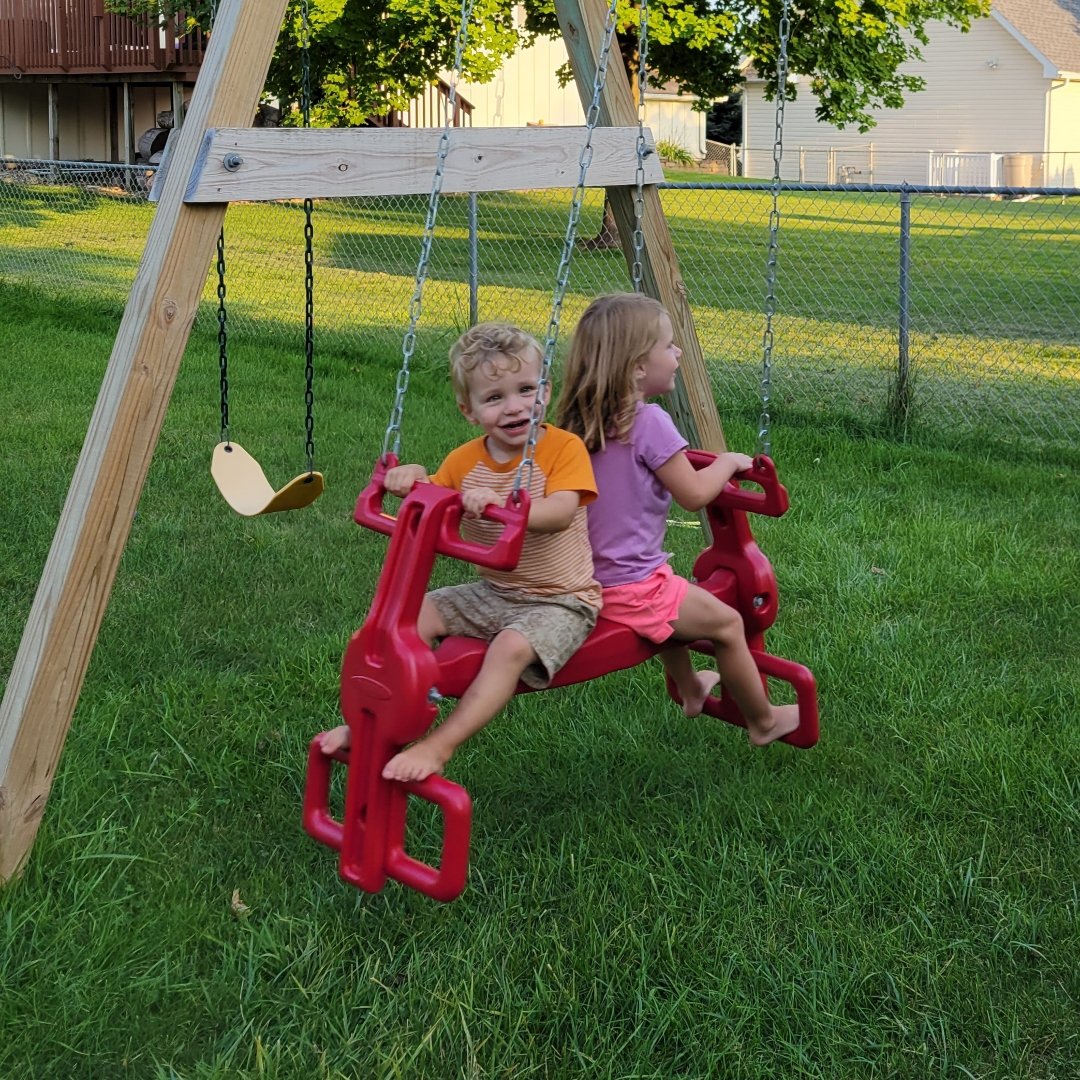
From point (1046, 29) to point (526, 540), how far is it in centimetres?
3709

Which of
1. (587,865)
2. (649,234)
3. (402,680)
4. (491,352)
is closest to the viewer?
(402,680)

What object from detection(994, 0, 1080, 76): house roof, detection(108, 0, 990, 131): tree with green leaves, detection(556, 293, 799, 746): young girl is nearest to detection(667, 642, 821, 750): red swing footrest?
detection(556, 293, 799, 746): young girl

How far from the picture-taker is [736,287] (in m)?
13.8

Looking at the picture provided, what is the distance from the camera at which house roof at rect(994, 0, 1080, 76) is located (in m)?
33.8

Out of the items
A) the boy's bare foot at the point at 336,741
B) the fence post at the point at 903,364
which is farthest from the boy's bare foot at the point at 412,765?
the fence post at the point at 903,364

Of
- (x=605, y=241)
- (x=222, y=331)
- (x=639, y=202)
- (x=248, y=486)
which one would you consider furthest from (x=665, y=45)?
(x=248, y=486)

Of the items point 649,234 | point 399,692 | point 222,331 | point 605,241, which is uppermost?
point 605,241

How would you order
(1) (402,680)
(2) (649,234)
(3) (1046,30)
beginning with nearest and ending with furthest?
(1) (402,680)
(2) (649,234)
(3) (1046,30)

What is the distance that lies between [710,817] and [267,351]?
6.77 metres

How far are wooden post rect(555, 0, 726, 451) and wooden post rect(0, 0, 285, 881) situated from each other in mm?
1169

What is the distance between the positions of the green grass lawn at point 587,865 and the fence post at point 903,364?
2.13 m

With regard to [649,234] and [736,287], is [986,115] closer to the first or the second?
[736,287]

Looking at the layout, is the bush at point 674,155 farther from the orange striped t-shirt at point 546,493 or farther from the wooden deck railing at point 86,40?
the orange striped t-shirt at point 546,493

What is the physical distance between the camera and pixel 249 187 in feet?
9.11
